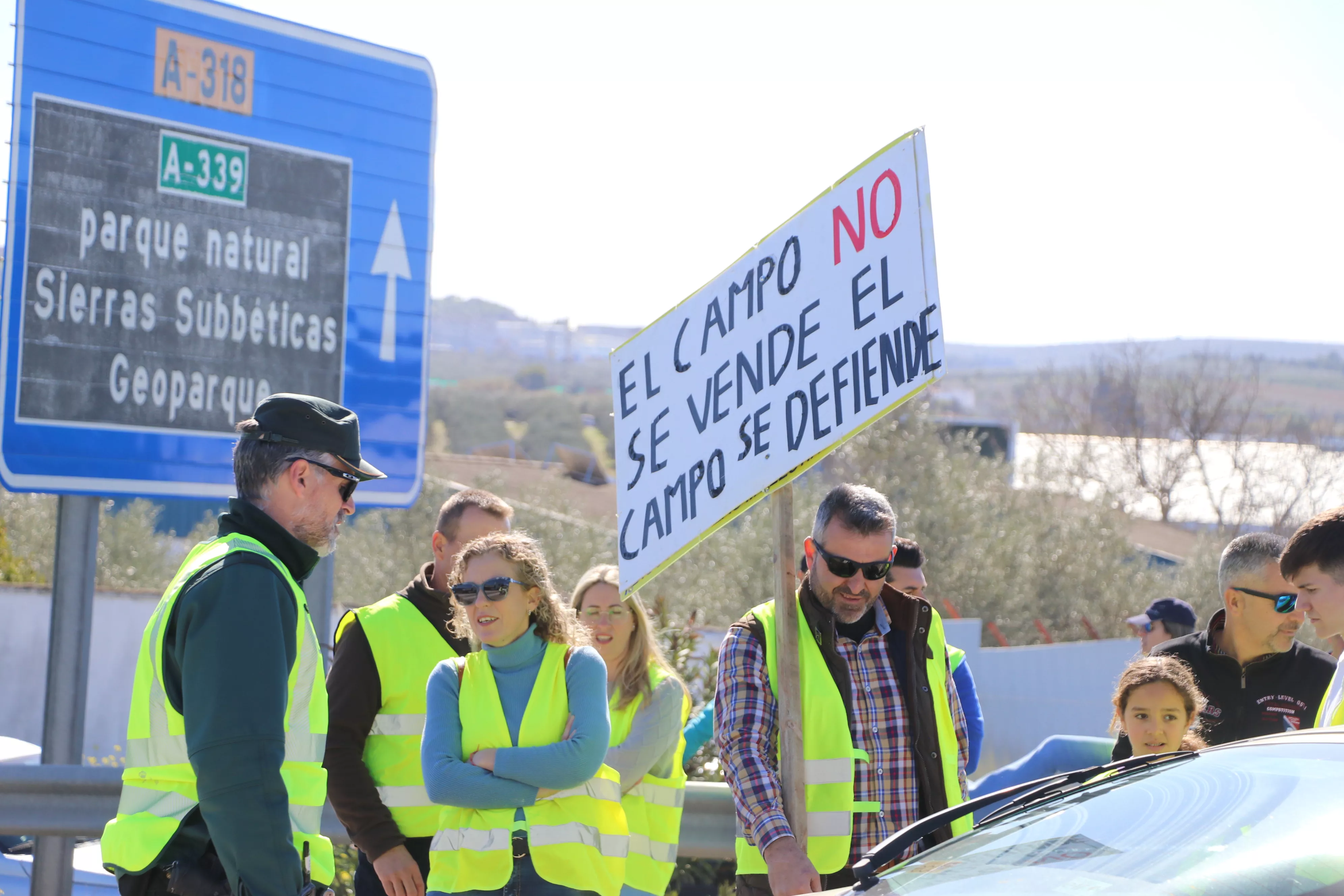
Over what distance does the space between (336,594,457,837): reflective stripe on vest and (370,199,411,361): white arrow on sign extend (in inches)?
132

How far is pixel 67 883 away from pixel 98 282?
2638 millimetres

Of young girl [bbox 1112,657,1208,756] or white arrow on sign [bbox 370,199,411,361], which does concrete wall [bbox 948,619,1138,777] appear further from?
young girl [bbox 1112,657,1208,756]

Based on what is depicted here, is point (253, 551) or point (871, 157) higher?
point (871, 157)

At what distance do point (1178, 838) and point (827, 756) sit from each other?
1330 millimetres

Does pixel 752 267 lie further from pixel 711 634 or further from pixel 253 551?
pixel 711 634

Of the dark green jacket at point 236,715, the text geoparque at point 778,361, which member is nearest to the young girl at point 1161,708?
the text geoparque at point 778,361

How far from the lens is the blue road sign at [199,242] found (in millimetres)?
5996

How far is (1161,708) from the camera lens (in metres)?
4.24

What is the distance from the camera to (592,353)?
17238 centimetres

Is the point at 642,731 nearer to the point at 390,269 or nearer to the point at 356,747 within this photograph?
the point at 356,747

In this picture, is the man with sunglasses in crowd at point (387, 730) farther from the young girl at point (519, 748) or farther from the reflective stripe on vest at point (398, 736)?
the young girl at point (519, 748)

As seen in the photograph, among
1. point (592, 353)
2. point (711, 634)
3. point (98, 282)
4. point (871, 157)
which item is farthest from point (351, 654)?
point (592, 353)

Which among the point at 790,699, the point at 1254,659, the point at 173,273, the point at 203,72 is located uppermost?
the point at 203,72

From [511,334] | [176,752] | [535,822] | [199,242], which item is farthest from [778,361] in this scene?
[511,334]
